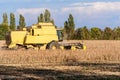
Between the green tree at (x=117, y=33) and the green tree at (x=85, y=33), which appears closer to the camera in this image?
the green tree at (x=85, y=33)

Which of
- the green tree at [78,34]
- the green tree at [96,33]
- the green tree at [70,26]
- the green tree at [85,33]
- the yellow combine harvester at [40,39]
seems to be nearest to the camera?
the yellow combine harvester at [40,39]

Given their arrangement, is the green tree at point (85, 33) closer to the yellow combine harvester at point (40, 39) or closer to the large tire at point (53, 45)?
the yellow combine harvester at point (40, 39)

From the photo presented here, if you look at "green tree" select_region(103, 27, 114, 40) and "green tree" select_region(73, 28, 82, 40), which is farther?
"green tree" select_region(103, 27, 114, 40)

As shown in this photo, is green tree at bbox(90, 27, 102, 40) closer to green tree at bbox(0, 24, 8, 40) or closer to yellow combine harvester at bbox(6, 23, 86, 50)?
green tree at bbox(0, 24, 8, 40)

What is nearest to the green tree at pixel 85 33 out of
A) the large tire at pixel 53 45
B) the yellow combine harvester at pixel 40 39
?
the yellow combine harvester at pixel 40 39

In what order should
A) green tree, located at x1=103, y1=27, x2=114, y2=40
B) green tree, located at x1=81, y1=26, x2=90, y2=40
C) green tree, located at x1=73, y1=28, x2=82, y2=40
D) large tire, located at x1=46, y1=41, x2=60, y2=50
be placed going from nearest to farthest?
large tire, located at x1=46, y1=41, x2=60, y2=50, green tree, located at x1=81, y1=26, x2=90, y2=40, green tree, located at x1=73, y1=28, x2=82, y2=40, green tree, located at x1=103, y1=27, x2=114, y2=40

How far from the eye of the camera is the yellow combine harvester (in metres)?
42.3

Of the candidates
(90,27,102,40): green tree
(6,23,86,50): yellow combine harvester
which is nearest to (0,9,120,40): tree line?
(90,27,102,40): green tree

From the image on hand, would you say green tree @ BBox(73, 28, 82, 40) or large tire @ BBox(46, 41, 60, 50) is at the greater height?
green tree @ BBox(73, 28, 82, 40)

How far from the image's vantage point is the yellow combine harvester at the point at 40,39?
4231 cm

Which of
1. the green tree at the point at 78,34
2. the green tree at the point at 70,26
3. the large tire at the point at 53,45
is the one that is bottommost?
the large tire at the point at 53,45

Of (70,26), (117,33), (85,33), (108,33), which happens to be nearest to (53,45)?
(85,33)

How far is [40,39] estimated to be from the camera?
42.6 metres

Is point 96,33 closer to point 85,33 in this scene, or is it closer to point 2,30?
point 85,33
